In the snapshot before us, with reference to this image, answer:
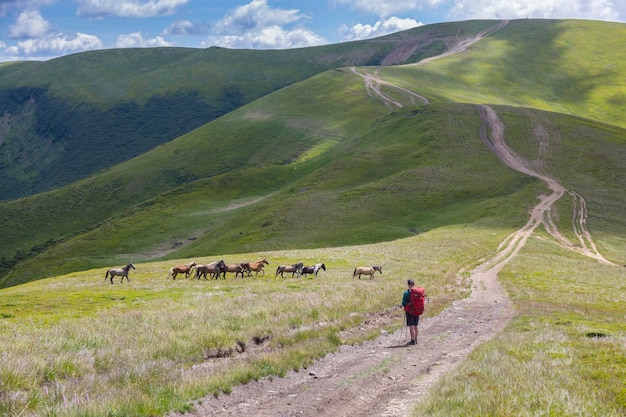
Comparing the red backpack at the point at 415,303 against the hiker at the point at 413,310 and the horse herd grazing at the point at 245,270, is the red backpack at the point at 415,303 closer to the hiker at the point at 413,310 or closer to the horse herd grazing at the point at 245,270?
the hiker at the point at 413,310

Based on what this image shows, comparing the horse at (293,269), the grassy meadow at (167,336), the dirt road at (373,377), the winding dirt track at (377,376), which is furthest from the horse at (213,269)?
the dirt road at (373,377)

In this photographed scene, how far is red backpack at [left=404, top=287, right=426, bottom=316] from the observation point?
22.7 m

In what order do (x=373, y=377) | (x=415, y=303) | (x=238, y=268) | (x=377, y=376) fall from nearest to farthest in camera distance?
(x=373, y=377)
(x=377, y=376)
(x=415, y=303)
(x=238, y=268)

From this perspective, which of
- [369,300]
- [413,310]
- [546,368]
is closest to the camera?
[546,368]

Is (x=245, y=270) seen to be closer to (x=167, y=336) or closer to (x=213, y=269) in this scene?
(x=213, y=269)

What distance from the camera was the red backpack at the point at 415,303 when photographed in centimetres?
2267

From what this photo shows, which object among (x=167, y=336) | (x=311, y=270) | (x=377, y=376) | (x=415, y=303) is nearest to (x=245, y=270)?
(x=311, y=270)

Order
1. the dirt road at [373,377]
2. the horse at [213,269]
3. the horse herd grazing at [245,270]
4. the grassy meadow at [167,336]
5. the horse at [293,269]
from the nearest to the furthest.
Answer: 1. the grassy meadow at [167,336]
2. the dirt road at [373,377]
3. the horse herd grazing at [245,270]
4. the horse at [213,269]
5. the horse at [293,269]

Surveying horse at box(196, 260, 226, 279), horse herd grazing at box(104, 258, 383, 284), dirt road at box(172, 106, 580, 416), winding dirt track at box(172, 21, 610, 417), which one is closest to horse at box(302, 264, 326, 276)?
horse herd grazing at box(104, 258, 383, 284)

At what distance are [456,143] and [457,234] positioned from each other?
6235cm

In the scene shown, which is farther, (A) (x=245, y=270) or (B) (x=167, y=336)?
(A) (x=245, y=270)

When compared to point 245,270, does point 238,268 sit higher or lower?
higher

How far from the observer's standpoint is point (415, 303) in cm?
2295

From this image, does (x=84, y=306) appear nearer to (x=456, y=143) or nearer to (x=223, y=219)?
(x=223, y=219)
